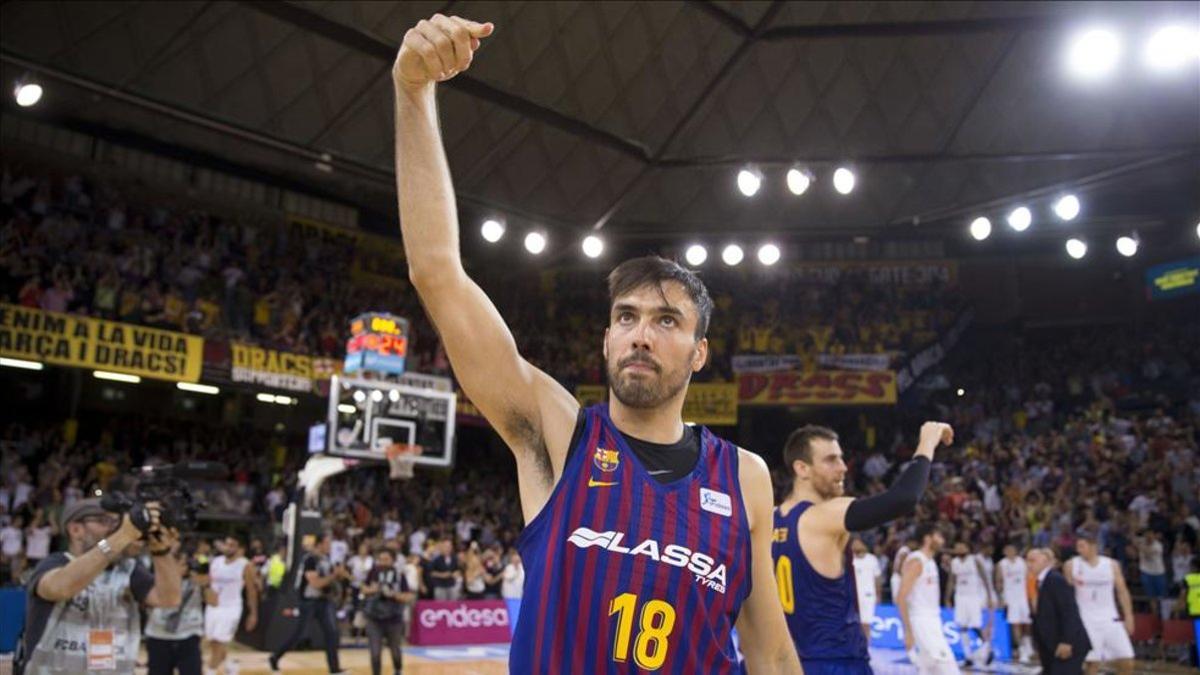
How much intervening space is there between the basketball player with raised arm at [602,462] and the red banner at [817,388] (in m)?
26.0

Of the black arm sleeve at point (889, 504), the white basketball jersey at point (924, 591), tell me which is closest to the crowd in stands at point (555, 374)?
the white basketball jersey at point (924, 591)

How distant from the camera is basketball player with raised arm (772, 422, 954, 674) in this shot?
203 inches

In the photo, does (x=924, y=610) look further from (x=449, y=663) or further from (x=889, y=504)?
(x=449, y=663)

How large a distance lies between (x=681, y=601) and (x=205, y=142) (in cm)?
2330

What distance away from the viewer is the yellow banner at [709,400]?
91.9ft

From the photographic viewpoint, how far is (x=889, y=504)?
5.08 meters

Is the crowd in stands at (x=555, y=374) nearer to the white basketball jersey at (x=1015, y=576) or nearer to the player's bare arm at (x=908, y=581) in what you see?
the white basketball jersey at (x=1015, y=576)

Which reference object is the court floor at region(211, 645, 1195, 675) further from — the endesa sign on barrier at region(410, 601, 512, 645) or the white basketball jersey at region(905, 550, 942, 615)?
the white basketball jersey at region(905, 550, 942, 615)

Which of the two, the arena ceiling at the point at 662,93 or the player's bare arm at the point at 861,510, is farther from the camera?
the arena ceiling at the point at 662,93

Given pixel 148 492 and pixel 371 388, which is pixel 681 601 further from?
pixel 371 388

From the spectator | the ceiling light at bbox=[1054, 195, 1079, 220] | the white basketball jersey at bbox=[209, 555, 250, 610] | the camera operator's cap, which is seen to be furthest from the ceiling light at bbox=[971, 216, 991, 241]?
the camera operator's cap

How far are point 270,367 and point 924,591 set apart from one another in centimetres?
1597

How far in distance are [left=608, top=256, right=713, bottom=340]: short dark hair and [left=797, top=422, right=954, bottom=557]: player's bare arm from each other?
279 centimetres

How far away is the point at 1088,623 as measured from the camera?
1186 centimetres
